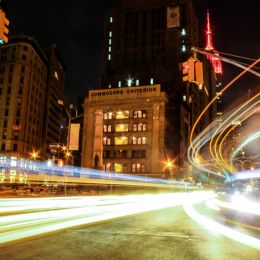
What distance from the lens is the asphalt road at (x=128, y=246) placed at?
22.7 ft

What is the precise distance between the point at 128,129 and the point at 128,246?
7448cm

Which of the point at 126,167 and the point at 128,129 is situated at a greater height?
the point at 128,129

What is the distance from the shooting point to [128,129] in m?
82.3

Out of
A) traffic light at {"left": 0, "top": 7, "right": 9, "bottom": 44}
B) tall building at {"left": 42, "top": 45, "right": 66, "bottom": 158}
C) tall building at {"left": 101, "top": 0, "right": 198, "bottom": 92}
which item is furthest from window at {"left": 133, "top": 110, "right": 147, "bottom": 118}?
traffic light at {"left": 0, "top": 7, "right": 9, "bottom": 44}

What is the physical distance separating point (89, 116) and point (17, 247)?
7971 cm

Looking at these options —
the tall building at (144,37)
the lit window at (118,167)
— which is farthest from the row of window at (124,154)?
the tall building at (144,37)

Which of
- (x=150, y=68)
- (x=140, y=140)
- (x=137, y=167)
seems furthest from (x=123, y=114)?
(x=150, y=68)

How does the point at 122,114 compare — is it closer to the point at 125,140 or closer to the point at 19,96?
the point at 125,140

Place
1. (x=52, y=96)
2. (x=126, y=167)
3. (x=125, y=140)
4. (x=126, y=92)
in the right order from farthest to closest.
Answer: (x=52, y=96), (x=126, y=92), (x=125, y=140), (x=126, y=167)

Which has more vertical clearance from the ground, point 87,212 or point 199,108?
point 199,108

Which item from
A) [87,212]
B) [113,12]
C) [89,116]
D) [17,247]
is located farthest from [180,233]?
[113,12]

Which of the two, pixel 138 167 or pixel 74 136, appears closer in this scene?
pixel 74 136

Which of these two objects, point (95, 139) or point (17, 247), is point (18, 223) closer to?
point (17, 247)

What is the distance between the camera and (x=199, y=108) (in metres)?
143
